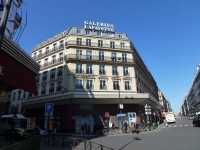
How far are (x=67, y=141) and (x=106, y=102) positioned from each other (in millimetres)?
23414

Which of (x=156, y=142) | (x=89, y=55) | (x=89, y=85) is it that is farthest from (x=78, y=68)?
(x=156, y=142)

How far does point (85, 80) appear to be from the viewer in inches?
1491

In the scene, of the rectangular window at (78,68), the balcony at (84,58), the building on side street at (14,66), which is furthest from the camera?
the balcony at (84,58)

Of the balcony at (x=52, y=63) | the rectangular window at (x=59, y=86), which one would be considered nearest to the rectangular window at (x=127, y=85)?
the rectangular window at (x=59, y=86)

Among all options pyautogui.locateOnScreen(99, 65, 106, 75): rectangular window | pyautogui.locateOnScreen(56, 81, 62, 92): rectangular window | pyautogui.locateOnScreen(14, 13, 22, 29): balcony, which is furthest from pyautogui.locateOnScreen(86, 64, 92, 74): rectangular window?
pyautogui.locateOnScreen(14, 13, 22, 29): balcony

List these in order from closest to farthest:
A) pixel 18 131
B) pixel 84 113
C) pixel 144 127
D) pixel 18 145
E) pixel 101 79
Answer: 1. pixel 18 145
2. pixel 18 131
3. pixel 144 127
4. pixel 84 113
5. pixel 101 79

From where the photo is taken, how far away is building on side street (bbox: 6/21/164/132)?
118 ft

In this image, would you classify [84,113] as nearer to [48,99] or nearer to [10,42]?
[48,99]

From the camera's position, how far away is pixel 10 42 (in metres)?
7.87

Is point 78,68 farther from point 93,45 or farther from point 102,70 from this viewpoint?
point 93,45

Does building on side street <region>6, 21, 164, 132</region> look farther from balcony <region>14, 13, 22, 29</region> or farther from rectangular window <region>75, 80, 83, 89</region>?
balcony <region>14, 13, 22, 29</region>

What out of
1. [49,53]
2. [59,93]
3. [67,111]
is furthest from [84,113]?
[49,53]

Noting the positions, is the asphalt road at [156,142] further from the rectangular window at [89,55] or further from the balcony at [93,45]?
the balcony at [93,45]

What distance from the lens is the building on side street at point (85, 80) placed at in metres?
35.8
